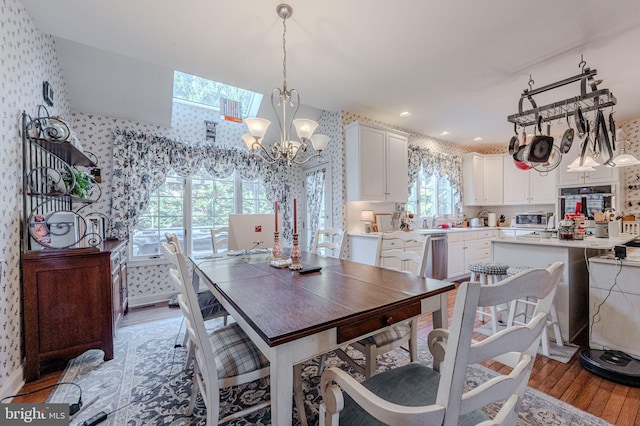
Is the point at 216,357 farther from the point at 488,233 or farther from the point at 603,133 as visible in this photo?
the point at 488,233

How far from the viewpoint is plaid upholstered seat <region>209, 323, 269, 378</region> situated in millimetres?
1280

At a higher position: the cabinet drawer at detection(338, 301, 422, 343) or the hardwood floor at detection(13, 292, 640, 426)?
the cabinet drawer at detection(338, 301, 422, 343)

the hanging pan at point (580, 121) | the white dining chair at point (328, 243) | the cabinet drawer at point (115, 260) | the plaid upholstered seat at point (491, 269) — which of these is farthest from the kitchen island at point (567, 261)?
the cabinet drawer at point (115, 260)

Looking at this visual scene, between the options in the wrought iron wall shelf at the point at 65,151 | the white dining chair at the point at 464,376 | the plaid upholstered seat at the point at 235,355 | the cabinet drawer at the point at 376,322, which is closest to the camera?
the white dining chair at the point at 464,376

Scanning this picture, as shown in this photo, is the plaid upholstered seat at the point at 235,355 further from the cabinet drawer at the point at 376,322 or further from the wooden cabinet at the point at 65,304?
the wooden cabinet at the point at 65,304

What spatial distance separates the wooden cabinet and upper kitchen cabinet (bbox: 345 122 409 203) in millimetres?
2931

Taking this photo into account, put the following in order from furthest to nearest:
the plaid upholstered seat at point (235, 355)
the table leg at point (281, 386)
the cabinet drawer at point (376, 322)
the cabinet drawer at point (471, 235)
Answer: the cabinet drawer at point (471, 235)
the plaid upholstered seat at point (235, 355)
the cabinet drawer at point (376, 322)
the table leg at point (281, 386)

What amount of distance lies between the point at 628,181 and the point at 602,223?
2514 mm

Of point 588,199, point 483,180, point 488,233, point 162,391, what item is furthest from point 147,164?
point 588,199

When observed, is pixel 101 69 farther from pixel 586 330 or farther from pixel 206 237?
pixel 586 330

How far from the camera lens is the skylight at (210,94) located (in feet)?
12.6

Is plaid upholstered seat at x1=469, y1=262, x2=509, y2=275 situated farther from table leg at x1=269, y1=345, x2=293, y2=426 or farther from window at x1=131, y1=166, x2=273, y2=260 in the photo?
window at x1=131, y1=166, x2=273, y2=260

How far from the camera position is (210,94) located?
4.02 m

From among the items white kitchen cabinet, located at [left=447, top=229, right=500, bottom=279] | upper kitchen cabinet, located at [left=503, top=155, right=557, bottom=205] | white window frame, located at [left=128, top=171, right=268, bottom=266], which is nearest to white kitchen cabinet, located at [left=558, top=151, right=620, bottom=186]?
upper kitchen cabinet, located at [left=503, top=155, right=557, bottom=205]
